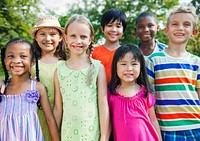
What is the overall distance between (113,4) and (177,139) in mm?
16637

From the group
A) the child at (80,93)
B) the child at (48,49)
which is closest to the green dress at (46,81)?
the child at (48,49)

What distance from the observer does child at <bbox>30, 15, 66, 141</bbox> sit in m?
3.16

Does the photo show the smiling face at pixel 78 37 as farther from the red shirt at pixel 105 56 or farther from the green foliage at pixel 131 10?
the green foliage at pixel 131 10

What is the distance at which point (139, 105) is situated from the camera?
2.80 metres

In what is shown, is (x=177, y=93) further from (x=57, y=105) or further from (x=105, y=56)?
(x=57, y=105)

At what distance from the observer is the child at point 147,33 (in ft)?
13.2

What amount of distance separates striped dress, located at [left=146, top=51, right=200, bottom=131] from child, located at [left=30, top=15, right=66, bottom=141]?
3.57ft

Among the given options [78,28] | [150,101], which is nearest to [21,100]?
[78,28]

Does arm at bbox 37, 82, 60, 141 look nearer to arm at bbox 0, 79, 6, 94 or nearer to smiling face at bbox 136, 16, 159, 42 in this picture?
arm at bbox 0, 79, 6, 94

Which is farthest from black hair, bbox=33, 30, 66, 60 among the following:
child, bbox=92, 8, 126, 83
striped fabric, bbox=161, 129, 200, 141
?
striped fabric, bbox=161, 129, 200, 141

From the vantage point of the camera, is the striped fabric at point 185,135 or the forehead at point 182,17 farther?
the forehead at point 182,17

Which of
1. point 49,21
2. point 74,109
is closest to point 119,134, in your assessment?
point 74,109

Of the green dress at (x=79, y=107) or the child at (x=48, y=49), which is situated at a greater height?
the child at (x=48, y=49)

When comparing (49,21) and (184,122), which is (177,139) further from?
(49,21)
